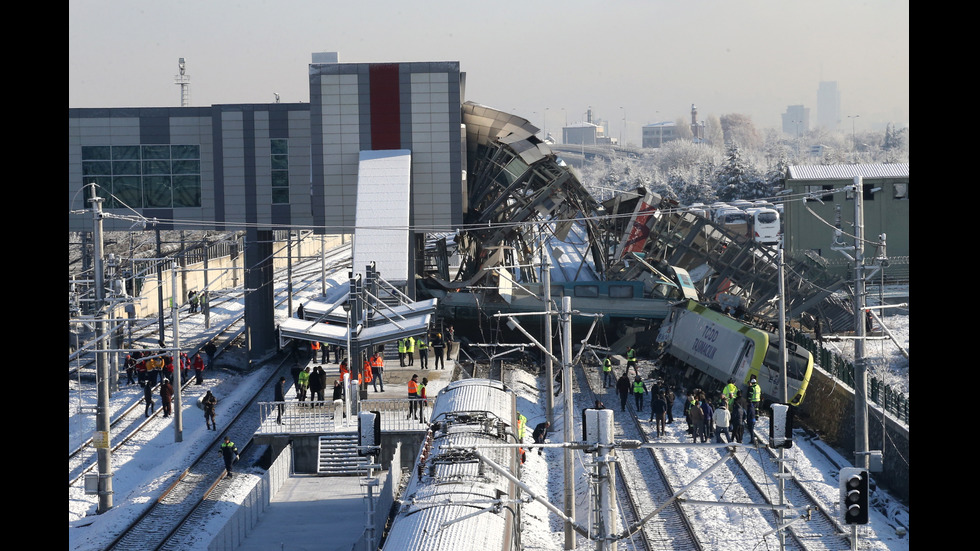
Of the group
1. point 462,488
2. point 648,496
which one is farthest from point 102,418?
point 648,496

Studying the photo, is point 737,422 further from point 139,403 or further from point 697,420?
point 139,403

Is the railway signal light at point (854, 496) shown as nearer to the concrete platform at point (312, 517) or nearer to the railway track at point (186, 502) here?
the concrete platform at point (312, 517)

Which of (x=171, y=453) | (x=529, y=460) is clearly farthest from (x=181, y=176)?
(x=529, y=460)

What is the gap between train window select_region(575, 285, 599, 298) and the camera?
150ft

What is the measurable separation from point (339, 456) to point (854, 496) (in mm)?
18468

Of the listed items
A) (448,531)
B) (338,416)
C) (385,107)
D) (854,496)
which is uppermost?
(385,107)

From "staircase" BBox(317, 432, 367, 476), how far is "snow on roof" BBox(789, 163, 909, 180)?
37.1 metres

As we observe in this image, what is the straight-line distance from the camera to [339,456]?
30250mm

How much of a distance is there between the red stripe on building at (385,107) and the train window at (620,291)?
425 inches

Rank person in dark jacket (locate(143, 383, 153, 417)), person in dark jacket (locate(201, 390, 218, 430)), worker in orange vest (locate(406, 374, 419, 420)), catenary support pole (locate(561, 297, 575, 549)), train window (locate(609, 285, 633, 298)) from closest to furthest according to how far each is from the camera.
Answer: catenary support pole (locate(561, 297, 575, 549)), worker in orange vest (locate(406, 374, 419, 420)), person in dark jacket (locate(201, 390, 218, 430)), person in dark jacket (locate(143, 383, 153, 417)), train window (locate(609, 285, 633, 298))

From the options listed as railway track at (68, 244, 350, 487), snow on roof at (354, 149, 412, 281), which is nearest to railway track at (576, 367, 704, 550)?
snow on roof at (354, 149, 412, 281)

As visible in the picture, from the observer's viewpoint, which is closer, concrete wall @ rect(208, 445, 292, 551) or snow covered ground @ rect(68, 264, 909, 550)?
concrete wall @ rect(208, 445, 292, 551)

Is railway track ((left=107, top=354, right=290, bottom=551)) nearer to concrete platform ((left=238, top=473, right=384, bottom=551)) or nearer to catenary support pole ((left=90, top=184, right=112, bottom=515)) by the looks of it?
catenary support pole ((left=90, top=184, right=112, bottom=515))
